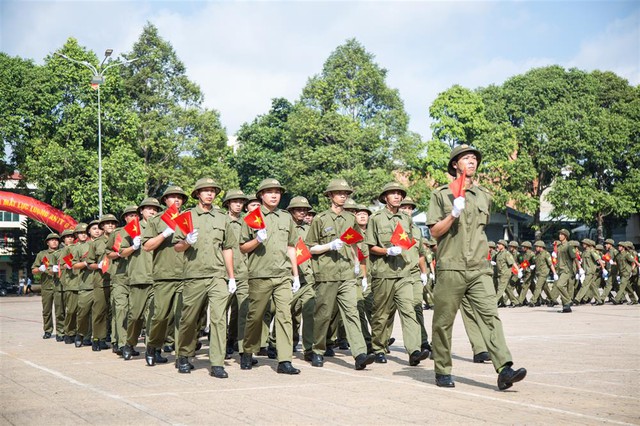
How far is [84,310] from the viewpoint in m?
15.1

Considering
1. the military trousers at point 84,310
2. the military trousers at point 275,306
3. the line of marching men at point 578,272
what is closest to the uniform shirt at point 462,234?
the military trousers at point 275,306

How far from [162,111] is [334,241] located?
1813 inches

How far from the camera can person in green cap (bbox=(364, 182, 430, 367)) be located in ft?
36.3

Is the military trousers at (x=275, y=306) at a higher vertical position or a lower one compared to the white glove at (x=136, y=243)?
lower

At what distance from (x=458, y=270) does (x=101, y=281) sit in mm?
7948

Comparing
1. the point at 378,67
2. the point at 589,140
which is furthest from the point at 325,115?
the point at 589,140

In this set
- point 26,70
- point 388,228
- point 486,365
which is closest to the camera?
point 486,365

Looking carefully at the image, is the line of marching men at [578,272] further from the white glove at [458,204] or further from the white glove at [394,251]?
the white glove at [458,204]

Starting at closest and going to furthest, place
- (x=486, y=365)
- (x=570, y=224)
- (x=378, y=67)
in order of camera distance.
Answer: (x=486, y=365) < (x=378, y=67) < (x=570, y=224)

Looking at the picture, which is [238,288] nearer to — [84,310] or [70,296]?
[84,310]

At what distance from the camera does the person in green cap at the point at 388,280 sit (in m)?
11.1

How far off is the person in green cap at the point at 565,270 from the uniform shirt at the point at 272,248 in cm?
1394

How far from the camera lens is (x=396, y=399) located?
7.87 meters

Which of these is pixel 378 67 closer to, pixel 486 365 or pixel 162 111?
pixel 162 111
